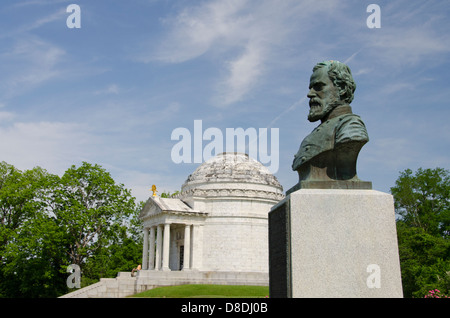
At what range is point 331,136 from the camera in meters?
9.66

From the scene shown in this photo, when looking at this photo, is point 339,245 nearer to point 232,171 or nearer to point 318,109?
point 318,109

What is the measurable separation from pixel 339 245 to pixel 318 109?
10.5 ft

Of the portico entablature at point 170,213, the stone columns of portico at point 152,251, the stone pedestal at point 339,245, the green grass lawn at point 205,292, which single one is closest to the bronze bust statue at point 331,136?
the stone pedestal at point 339,245

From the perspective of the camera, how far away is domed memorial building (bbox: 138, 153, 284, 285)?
4884 centimetres

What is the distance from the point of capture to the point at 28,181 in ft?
164

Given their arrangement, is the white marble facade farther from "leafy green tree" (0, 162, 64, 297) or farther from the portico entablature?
"leafy green tree" (0, 162, 64, 297)

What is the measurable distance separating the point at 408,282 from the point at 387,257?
97.1 ft

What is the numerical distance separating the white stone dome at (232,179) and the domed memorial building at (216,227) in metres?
0.12

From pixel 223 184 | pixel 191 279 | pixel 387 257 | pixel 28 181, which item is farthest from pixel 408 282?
pixel 28 181

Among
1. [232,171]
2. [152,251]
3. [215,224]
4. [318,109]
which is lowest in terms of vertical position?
[152,251]

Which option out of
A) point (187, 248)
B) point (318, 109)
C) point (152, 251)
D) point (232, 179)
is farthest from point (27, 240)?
point (318, 109)

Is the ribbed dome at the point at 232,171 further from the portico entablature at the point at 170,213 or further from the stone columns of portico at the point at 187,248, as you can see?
the stone columns of portico at the point at 187,248

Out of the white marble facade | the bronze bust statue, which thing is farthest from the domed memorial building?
the bronze bust statue

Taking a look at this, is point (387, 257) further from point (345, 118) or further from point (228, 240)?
point (228, 240)
